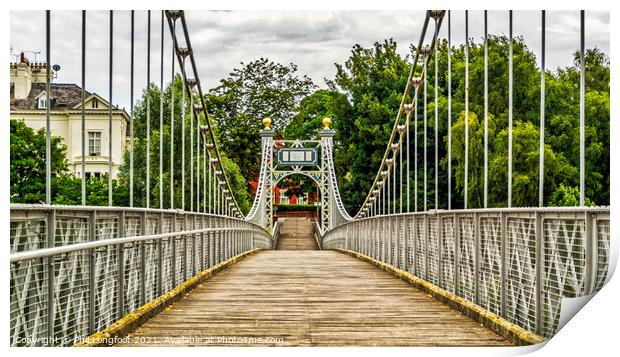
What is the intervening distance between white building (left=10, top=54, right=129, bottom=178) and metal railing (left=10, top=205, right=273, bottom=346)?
0.74m

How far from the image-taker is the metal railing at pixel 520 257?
20.3 feet

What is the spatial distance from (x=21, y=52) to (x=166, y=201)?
Result: 28.7m

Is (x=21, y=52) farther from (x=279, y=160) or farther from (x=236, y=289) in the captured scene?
(x=279, y=160)

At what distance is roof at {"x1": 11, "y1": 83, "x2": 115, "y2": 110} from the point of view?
723 centimetres

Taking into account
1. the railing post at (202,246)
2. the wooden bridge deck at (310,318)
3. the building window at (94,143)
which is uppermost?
the building window at (94,143)

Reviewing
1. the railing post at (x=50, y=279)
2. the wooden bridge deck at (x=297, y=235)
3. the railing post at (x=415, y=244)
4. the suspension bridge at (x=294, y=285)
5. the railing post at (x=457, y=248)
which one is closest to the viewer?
the railing post at (x=50, y=279)

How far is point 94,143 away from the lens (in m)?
9.32

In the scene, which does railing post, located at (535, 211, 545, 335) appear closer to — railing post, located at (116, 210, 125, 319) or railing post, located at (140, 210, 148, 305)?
railing post, located at (116, 210, 125, 319)

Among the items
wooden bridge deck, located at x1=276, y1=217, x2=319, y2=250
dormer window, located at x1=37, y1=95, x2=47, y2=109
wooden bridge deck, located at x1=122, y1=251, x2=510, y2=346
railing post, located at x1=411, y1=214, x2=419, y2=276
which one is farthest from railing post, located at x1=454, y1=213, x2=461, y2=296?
wooden bridge deck, located at x1=276, y1=217, x2=319, y2=250

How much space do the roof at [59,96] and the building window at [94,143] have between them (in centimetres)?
38

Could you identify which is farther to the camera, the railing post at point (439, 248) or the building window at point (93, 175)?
the railing post at point (439, 248)

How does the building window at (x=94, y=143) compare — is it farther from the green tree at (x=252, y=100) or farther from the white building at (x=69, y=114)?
the green tree at (x=252, y=100)

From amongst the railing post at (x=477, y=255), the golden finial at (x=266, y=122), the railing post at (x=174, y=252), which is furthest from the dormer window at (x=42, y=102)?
the golden finial at (x=266, y=122)

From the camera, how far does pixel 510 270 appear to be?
25.4ft
